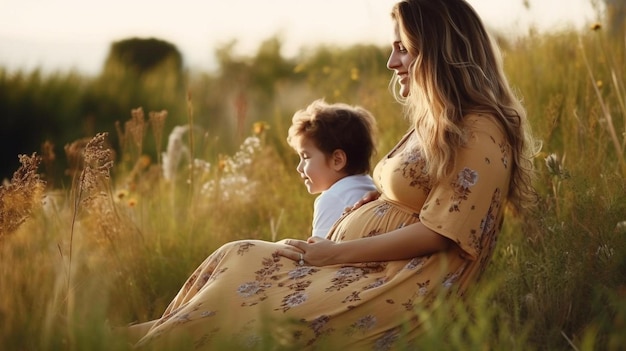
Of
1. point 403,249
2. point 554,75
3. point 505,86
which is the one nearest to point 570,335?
point 403,249

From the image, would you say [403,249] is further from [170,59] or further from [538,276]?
[170,59]

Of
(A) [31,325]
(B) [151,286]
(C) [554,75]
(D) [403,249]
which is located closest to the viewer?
(A) [31,325]

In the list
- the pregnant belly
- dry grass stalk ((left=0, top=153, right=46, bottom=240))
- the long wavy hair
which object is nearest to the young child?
the pregnant belly

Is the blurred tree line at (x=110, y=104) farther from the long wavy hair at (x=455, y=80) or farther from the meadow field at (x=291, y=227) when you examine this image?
the long wavy hair at (x=455, y=80)

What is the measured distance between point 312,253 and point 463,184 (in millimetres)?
537

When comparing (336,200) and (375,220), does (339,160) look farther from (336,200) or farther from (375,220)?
(375,220)

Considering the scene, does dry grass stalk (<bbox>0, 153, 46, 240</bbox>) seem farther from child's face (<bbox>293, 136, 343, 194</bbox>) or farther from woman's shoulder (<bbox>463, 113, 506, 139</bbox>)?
child's face (<bbox>293, 136, 343, 194</bbox>)

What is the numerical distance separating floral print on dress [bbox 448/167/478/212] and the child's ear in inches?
52.3

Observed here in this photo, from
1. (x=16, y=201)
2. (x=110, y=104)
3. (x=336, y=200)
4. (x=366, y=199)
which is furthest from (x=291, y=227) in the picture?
(x=110, y=104)

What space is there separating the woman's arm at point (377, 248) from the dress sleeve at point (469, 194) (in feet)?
0.16

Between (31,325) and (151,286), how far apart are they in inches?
95.8

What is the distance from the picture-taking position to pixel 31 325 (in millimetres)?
2295

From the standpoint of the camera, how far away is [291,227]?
17.3ft

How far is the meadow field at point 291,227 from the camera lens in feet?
8.54
